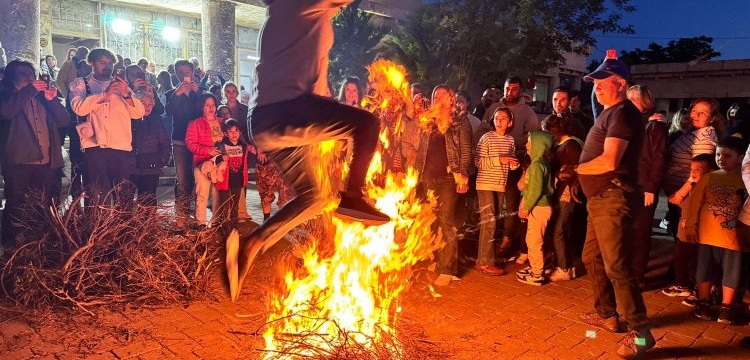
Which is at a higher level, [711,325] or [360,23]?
[360,23]

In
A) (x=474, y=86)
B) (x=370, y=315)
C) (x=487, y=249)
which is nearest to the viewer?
(x=370, y=315)

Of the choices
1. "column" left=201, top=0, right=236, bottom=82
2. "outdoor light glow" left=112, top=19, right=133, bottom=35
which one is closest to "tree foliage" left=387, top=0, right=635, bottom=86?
"column" left=201, top=0, right=236, bottom=82

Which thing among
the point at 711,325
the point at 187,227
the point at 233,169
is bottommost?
the point at 711,325

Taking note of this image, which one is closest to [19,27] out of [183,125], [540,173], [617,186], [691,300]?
[183,125]

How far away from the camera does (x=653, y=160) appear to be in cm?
562

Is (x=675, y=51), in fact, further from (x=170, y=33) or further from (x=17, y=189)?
(x=17, y=189)

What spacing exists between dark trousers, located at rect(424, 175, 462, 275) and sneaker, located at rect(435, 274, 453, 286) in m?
0.05

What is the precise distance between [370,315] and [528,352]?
1.28 m

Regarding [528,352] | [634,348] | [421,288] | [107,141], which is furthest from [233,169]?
[634,348]

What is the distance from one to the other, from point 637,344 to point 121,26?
52.9 feet

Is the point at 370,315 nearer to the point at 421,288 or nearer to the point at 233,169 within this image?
the point at 421,288

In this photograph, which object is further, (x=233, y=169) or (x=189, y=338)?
(x=233, y=169)

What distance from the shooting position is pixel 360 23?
17.1 meters

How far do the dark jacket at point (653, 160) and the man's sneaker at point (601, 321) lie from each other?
1.66 metres
